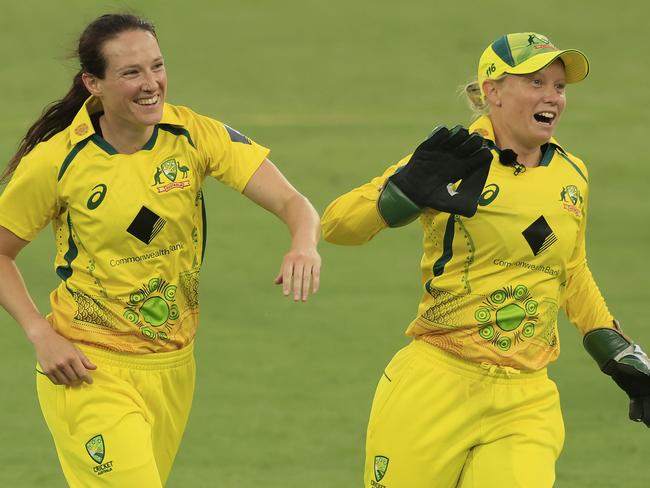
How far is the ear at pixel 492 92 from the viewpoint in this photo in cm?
547

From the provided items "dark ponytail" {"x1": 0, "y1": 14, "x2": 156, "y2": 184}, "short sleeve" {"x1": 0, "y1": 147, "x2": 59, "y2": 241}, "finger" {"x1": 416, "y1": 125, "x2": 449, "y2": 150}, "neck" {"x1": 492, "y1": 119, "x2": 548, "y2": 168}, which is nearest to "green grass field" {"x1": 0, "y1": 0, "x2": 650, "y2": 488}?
"dark ponytail" {"x1": 0, "y1": 14, "x2": 156, "y2": 184}

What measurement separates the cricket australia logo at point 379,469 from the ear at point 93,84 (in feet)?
5.15

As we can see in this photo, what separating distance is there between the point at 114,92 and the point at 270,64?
9.28 meters

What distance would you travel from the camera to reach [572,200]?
5359 millimetres

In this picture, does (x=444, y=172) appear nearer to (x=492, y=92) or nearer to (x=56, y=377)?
(x=492, y=92)

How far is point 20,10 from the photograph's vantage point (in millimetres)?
15516

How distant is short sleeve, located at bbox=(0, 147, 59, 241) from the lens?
515 cm

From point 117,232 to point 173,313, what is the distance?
35 centimetres

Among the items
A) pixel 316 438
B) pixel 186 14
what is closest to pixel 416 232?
pixel 316 438

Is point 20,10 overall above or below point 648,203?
above

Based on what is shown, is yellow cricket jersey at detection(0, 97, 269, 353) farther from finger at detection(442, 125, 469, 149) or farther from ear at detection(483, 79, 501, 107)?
ear at detection(483, 79, 501, 107)

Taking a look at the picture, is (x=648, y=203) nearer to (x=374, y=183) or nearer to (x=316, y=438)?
(x=316, y=438)

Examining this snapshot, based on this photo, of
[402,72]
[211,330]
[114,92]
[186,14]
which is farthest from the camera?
[186,14]

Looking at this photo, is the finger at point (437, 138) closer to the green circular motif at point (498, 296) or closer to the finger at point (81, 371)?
the green circular motif at point (498, 296)
